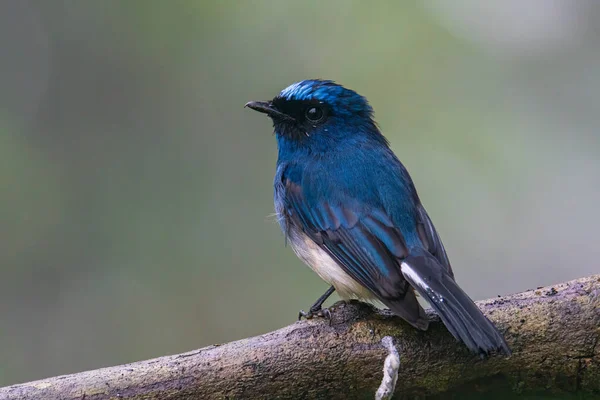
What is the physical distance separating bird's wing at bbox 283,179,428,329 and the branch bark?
207 millimetres

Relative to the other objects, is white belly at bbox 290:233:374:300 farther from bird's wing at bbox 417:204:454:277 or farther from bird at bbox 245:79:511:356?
bird's wing at bbox 417:204:454:277

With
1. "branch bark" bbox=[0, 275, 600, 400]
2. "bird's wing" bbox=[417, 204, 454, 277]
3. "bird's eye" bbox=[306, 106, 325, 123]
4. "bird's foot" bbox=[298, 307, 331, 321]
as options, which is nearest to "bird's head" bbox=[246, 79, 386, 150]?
"bird's eye" bbox=[306, 106, 325, 123]

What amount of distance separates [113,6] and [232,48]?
1106 millimetres

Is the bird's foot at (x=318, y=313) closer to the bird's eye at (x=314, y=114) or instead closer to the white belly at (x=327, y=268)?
the white belly at (x=327, y=268)

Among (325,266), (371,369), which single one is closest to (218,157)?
(325,266)

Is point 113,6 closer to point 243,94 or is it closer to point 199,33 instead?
A: point 199,33

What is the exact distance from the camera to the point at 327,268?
3.89m

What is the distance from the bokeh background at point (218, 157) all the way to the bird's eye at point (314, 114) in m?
1.74

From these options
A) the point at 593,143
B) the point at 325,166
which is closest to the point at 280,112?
the point at 325,166

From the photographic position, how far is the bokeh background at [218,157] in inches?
236

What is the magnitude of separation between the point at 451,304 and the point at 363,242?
72cm

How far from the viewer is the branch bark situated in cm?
306

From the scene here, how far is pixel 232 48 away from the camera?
6.47m

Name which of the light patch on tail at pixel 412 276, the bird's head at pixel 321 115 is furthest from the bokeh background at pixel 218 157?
the light patch on tail at pixel 412 276
